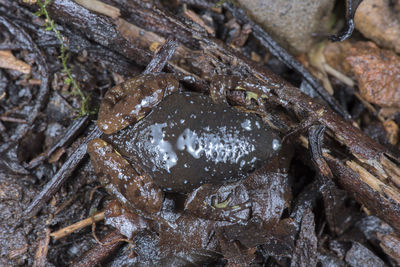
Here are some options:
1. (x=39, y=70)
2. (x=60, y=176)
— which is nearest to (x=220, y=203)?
(x=60, y=176)

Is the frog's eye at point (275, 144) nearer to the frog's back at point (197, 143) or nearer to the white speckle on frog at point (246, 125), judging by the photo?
the frog's back at point (197, 143)

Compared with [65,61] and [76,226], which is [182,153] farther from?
[65,61]

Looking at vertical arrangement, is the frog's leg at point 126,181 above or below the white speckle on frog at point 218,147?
below

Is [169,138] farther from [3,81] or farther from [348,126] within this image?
[3,81]

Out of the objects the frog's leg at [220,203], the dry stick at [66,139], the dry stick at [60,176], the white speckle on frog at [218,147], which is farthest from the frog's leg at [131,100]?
the frog's leg at [220,203]

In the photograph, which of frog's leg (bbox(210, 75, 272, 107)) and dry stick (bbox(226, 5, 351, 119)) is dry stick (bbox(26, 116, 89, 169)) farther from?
dry stick (bbox(226, 5, 351, 119))

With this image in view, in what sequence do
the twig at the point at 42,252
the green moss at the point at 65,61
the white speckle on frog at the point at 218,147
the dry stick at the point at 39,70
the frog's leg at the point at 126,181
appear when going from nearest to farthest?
the white speckle on frog at the point at 218,147
the frog's leg at the point at 126,181
the twig at the point at 42,252
the green moss at the point at 65,61
the dry stick at the point at 39,70

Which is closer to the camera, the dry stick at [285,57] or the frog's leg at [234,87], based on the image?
the frog's leg at [234,87]

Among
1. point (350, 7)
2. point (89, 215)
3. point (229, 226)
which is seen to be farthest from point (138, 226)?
point (350, 7)
